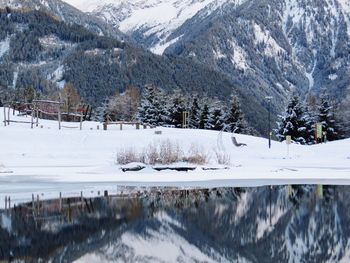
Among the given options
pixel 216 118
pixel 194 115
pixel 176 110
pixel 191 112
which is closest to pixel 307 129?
pixel 216 118

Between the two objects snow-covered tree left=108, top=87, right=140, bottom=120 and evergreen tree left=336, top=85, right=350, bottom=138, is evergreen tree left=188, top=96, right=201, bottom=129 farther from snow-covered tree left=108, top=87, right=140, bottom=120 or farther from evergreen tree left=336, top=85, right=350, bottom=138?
snow-covered tree left=108, top=87, right=140, bottom=120

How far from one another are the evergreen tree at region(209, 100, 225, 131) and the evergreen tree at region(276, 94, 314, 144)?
831 cm

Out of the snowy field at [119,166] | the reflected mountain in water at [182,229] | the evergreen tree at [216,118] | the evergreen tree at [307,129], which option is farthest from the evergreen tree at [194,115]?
the reflected mountain in water at [182,229]

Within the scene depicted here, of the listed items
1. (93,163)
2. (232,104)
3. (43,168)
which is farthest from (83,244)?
(232,104)

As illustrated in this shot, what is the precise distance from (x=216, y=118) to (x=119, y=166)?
1747 inches

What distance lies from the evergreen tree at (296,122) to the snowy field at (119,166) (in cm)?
1766

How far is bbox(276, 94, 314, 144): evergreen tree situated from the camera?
218ft

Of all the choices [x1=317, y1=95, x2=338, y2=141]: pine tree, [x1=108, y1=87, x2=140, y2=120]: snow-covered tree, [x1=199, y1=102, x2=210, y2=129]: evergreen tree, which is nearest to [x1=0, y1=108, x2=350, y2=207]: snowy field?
[x1=317, y1=95, x2=338, y2=141]: pine tree

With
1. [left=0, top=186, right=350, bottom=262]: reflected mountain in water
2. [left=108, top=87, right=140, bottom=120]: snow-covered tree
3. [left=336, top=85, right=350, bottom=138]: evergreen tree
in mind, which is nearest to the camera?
[left=0, top=186, right=350, bottom=262]: reflected mountain in water

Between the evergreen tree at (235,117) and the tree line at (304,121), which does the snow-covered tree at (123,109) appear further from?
the tree line at (304,121)

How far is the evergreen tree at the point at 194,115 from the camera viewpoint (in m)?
76.2

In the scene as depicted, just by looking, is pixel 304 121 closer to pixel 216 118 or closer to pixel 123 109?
pixel 216 118

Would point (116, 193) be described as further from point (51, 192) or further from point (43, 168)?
point (43, 168)

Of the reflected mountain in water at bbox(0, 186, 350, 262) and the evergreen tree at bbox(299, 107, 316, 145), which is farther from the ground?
the evergreen tree at bbox(299, 107, 316, 145)
